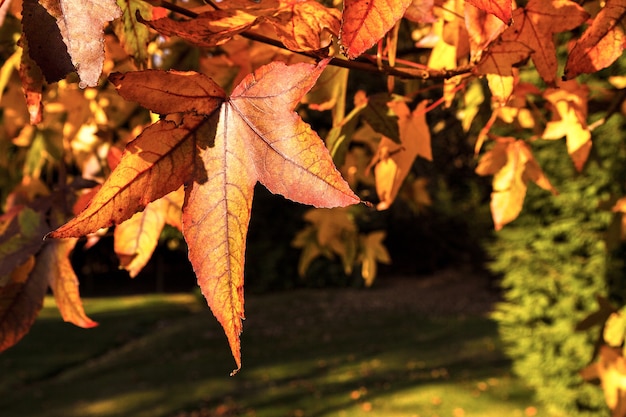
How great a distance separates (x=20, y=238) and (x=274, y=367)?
27.6 ft

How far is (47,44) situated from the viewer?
21.5 inches

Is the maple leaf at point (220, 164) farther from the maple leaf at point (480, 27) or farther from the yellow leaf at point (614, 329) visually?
the yellow leaf at point (614, 329)

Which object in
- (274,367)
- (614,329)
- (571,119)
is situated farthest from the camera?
(274,367)

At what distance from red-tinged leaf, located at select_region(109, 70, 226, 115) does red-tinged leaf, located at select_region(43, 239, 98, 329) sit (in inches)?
13.9

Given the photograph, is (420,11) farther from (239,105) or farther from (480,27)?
(239,105)

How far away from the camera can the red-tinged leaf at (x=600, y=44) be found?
28.8 inches

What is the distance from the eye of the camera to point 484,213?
11656 millimetres

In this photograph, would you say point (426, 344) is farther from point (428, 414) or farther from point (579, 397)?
point (579, 397)

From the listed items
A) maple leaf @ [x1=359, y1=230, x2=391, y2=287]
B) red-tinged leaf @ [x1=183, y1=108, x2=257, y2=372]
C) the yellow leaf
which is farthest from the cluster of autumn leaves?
maple leaf @ [x1=359, y1=230, x2=391, y2=287]

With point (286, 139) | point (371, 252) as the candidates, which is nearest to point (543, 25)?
point (286, 139)

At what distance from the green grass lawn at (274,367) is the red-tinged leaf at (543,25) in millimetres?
6073

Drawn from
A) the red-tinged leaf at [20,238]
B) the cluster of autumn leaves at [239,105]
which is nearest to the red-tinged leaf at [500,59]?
the cluster of autumn leaves at [239,105]

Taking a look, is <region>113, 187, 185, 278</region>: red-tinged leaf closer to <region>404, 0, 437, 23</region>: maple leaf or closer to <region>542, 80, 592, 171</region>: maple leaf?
<region>404, 0, 437, 23</region>: maple leaf

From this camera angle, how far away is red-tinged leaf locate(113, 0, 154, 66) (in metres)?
0.74
